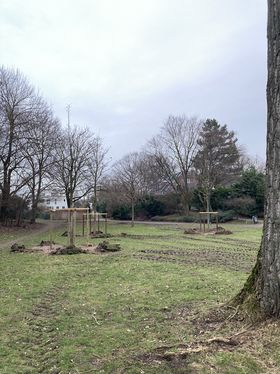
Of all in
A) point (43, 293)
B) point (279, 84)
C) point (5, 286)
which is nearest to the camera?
point (279, 84)

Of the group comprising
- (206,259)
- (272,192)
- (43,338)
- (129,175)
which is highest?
(129,175)

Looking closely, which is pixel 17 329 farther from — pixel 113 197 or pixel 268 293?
pixel 113 197

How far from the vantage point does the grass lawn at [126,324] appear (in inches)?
139

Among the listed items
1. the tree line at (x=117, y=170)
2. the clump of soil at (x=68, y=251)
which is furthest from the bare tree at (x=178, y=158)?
the clump of soil at (x=68, y=251)

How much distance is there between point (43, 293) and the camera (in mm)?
7031

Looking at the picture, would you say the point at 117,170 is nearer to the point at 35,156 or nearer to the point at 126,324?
the point at 35,156

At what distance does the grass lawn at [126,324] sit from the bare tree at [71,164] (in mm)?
27386

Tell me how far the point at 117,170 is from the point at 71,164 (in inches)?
403

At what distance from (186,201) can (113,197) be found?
8.01 metres

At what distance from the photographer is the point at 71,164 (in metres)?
37.2

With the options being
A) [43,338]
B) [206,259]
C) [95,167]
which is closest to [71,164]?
[95,167]

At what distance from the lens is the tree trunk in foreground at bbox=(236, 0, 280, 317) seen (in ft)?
13.4

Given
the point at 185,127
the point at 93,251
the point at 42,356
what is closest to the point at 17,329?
the point at 42,356

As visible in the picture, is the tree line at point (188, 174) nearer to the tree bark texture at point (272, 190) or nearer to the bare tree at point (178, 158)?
the bare tree at point (178, 158)
